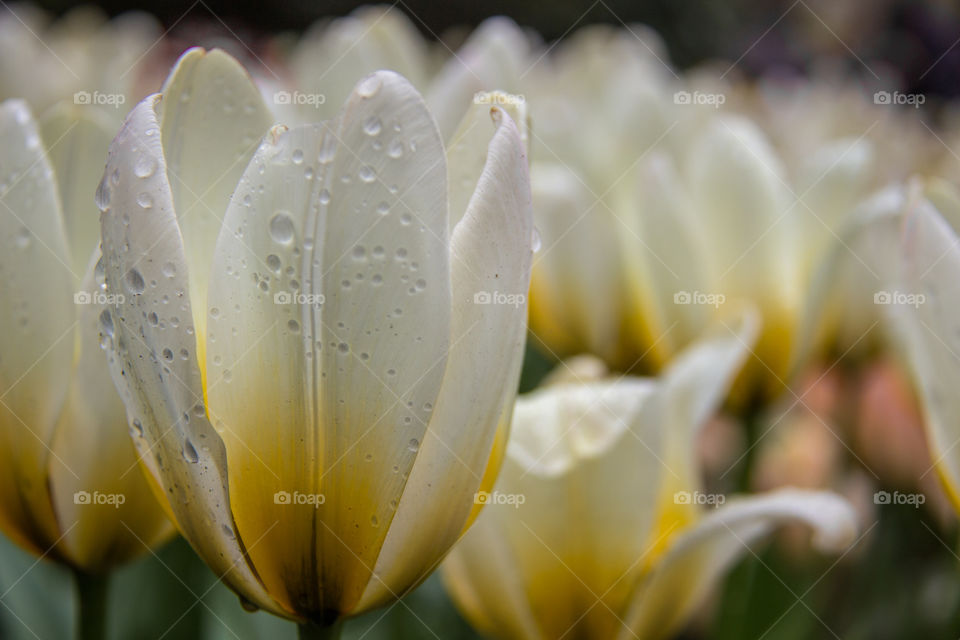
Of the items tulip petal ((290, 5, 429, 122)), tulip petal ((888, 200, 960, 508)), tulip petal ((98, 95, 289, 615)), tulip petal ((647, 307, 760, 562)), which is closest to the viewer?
tulip petal ((98, 95, 289, 615))

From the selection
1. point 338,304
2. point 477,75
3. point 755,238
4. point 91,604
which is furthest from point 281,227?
point 755,238

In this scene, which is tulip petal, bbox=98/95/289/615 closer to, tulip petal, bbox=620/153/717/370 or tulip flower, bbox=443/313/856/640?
tulip flower, bbox=443/313/856/640

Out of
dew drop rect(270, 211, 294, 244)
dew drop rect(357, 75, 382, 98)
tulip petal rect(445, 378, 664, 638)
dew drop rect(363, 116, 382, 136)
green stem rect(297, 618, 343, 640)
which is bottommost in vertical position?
green stem rect(297, 618, 343, 640)

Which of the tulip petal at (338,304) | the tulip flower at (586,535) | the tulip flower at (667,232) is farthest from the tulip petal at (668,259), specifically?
the tulip petal at (338,304)

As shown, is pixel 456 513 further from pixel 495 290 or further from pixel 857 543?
pixel 857 543

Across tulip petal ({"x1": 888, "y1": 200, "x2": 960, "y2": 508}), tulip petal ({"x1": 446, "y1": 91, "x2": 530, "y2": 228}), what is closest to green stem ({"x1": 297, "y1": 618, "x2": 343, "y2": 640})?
tulip petal ({"x1": 446, "y1": 91, "x2": 530, "y2": 228})

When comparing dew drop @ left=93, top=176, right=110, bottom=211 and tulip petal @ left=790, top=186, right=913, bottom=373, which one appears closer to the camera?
dew drop @ left=93, top=176, right=110, bottom=211

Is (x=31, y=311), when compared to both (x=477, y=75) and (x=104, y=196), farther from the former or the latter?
(x=477, y=75)

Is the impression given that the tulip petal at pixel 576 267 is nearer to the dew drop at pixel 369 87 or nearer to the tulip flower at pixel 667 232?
the tulip flower at pixel 667 232
